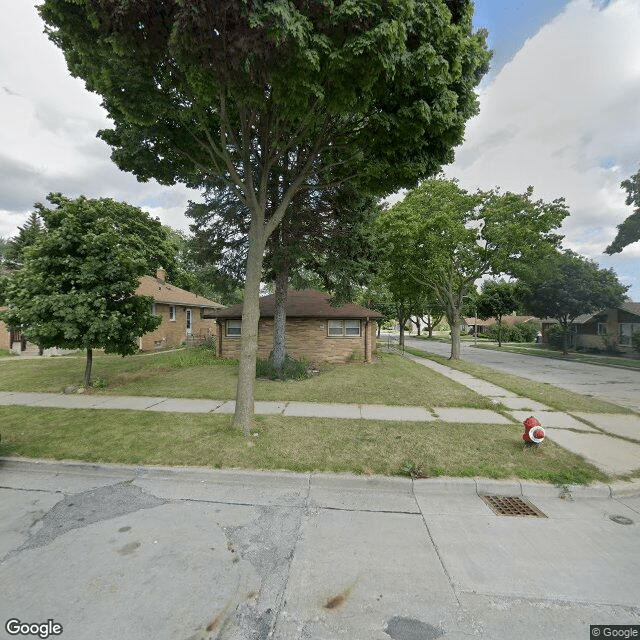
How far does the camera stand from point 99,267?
8953mm

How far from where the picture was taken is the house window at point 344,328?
16.3 m

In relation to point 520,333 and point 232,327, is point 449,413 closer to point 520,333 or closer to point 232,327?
point 232,327

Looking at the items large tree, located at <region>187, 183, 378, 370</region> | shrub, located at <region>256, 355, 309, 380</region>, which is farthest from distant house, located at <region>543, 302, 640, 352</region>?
shrub, located at <region>256, 355, 309, 380</region>

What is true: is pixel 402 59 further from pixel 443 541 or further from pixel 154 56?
pixel 443 541

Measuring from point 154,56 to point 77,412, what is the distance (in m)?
7.16

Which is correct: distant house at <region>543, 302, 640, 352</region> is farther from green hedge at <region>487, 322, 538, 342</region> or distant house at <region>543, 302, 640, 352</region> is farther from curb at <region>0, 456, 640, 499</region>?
curb at <region>0, 456, 640, 499</region>

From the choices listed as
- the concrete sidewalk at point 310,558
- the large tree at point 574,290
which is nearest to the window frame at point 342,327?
the concrete sidewalk at point 310,558

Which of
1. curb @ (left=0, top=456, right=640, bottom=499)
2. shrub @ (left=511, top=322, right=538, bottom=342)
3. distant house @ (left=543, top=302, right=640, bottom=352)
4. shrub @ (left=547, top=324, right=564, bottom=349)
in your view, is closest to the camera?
curb @ (left=0, top=456, right=640, bottom=499)

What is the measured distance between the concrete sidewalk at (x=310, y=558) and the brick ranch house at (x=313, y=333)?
11596 mm

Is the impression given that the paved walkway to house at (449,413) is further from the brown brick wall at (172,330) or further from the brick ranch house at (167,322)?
the brown brick wall at (172,330)

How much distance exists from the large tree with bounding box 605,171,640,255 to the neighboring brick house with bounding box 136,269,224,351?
1017 inches

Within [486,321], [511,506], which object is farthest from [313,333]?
[486,321]

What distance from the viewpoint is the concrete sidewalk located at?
2.38 m

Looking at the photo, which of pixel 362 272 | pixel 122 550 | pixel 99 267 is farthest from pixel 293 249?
pixel 122 550
